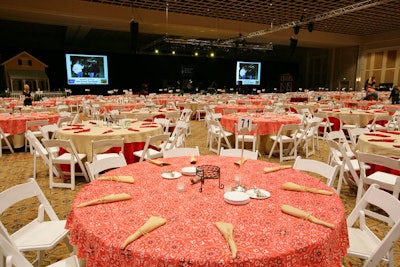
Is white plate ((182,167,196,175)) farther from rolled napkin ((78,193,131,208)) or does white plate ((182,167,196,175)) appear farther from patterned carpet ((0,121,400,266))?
patterned carpet ((0,121,400,266))

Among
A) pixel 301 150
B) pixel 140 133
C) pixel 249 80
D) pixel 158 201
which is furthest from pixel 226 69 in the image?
pixel 158 201

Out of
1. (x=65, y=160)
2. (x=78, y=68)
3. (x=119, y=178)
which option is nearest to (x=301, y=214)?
(x=119, y=178)

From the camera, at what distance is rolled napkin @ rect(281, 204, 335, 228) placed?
5.11 feet

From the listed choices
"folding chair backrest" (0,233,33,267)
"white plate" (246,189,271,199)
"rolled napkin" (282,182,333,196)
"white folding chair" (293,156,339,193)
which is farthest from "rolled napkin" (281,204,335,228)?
"folding chair backrest" (0,233,33,267)

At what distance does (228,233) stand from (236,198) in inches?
17.7

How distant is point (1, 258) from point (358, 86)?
24.5 meters

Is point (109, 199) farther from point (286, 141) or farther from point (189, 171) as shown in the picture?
point (286, 141)

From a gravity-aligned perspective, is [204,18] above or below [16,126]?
above

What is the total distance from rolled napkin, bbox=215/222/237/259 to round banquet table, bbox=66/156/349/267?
22 millimetres

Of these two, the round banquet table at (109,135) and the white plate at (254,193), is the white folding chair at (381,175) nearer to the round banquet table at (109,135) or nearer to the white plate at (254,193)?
the white plate at (254,193)

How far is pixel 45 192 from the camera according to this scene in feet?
13.6

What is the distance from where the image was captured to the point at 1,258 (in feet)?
6.00

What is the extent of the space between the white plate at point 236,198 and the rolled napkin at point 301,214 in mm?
238

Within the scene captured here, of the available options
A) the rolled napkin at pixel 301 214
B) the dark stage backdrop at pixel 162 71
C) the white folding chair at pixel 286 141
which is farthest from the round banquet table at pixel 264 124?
the dark stage backdrop at pixel 162 71
